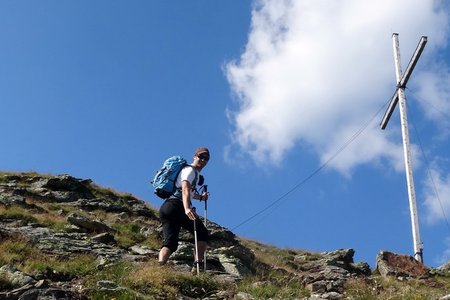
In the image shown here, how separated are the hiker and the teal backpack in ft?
0.17

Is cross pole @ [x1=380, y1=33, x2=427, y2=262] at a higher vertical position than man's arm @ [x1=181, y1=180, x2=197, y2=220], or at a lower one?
higher

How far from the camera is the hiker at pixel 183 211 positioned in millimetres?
9008

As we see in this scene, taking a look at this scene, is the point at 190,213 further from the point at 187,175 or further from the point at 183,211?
the point at 187,175

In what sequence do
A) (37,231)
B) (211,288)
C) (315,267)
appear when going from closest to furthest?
(211,288) → (37,231) → (315,267)

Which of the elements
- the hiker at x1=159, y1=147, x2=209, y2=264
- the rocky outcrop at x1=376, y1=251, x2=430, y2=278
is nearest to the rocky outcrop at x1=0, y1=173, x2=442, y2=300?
the rocky outcrop at x1=376, y1=251, x2=430, y2=278

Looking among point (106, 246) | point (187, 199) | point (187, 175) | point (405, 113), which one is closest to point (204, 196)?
point (187, 175)

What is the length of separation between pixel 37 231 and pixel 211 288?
6.90m

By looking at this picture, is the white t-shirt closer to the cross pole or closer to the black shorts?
the black shorts

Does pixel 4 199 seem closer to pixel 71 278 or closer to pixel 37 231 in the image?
pixel 37 231

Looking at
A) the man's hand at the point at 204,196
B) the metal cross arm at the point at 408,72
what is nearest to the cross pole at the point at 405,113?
the metal cross arm at the point at 408,72

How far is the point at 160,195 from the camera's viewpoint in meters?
9.52

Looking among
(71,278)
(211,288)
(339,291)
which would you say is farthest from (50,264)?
(339,291)

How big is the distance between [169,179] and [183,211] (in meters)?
0.57

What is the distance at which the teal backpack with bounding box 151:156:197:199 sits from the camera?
30.9 feet
